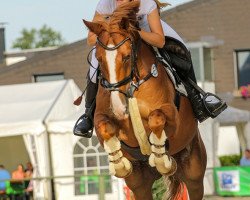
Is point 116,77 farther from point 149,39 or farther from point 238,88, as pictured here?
point 238,88

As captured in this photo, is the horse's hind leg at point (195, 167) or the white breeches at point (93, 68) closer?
the white breeches at point (93, 68)

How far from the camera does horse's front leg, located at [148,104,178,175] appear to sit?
8.75m

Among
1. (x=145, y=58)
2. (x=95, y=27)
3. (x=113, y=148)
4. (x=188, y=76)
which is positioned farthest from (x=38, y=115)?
(x=95, y=27)

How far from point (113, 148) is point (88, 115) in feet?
3.96

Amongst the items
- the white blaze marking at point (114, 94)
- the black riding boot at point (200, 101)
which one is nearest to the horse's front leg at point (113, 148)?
the white blaze marking at point (114, 94)

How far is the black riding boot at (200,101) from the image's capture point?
10148 mm

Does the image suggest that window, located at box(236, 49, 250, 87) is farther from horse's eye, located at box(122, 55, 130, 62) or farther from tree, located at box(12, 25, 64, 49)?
tree, located at box(12, 25, 64, 49)

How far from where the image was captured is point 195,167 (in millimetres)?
10648

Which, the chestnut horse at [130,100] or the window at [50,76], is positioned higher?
the window at [50,76]

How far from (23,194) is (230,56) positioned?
17.5 m

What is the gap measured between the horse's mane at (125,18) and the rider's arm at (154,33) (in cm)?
21

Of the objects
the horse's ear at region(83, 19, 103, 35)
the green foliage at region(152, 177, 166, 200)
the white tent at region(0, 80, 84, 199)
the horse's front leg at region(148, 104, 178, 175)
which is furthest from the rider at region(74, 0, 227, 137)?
the white tent at region(0, 80, 84, 199)

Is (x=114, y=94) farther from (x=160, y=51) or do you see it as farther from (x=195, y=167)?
(x=195, y=167)

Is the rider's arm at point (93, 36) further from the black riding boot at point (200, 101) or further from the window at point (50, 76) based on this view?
the window at point (50, 76)
